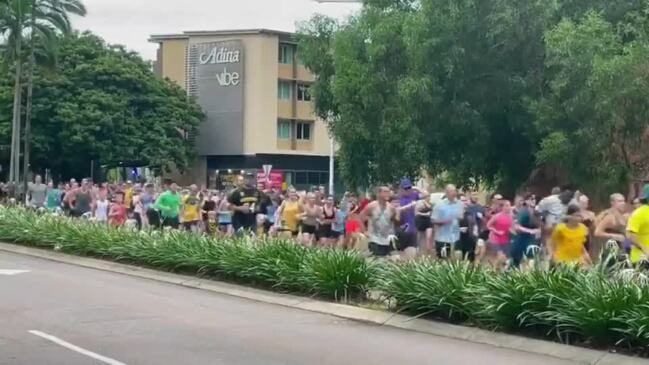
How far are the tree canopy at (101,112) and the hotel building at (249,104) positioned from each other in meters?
2.58

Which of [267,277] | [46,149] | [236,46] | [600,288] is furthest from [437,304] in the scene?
[236,46]

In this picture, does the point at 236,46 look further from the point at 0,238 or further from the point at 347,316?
the point at 347,316

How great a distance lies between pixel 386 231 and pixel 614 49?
39.2 feet

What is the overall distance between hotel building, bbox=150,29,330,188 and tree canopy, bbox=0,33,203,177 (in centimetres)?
258

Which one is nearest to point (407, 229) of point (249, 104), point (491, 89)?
point (491, 89)

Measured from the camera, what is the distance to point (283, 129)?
2645 inches

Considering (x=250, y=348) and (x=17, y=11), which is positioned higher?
(x=17, y=11)

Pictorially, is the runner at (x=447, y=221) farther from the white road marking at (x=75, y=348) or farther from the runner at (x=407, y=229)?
the white road marking at (x=75, y=348)

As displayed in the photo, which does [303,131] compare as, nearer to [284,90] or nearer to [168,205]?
[284,90]

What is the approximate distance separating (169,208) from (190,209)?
1016mm

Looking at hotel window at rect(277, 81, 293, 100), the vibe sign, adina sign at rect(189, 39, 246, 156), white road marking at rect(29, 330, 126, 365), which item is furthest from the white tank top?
hotel window at rect(277, 81, 293, 100)

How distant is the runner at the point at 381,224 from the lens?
727 inches

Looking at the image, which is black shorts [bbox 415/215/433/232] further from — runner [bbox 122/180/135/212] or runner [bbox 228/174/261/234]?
runner [bbox 122/180/135/212]

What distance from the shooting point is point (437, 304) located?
1283cm
